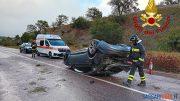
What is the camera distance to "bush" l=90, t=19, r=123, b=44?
2333 inches

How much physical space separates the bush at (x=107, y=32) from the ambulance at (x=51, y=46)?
22.6 metres

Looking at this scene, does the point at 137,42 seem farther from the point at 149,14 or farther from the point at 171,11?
the point at 171,11

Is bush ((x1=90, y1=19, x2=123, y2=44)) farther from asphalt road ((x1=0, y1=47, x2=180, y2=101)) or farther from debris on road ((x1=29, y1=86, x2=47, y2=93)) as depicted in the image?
debris on road ((x1=29, y1=86, x2=47, y2=93))

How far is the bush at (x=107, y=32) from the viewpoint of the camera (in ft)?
194

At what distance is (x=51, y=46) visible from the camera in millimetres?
34406

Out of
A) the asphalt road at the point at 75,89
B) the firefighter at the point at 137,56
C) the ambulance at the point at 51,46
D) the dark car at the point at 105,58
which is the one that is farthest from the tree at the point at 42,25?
the firefighter at the point at 137,56

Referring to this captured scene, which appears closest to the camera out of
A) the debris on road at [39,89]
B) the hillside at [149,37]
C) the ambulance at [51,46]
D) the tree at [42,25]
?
the debris on road at [39,89]

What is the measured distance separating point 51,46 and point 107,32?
25411 mm

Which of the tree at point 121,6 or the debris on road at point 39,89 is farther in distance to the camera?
the tree at point 121,6

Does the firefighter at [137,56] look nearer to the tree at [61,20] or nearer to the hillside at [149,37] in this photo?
the hillside at [149,37]

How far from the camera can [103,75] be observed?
18.1 metres

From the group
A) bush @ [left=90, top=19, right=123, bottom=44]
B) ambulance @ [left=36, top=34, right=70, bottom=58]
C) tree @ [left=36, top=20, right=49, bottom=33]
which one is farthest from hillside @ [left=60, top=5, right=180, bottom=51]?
tree @ [left=36, top=20, right=49, bottom=33]

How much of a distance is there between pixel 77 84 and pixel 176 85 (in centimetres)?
372

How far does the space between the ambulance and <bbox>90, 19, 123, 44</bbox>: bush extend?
22.6 meters
